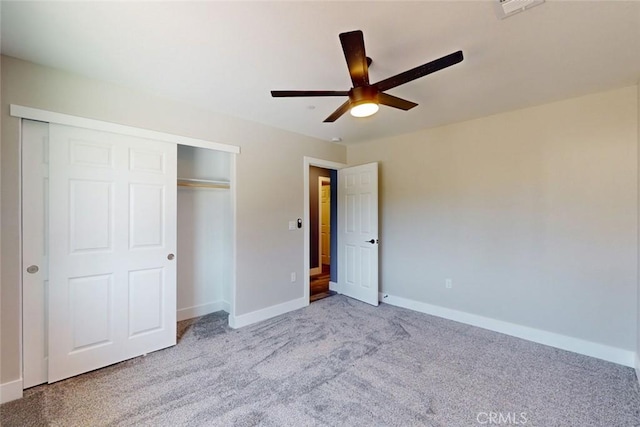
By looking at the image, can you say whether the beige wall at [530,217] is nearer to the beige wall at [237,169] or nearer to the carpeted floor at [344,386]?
the carpeted floor at [344,386]

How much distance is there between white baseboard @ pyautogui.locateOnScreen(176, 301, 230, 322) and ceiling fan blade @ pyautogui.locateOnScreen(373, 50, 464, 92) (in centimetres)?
330

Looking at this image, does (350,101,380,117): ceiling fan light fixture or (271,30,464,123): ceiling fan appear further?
(350,101,380,117): ceiling fan light fixture

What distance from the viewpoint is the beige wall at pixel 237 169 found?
1991 millimetres

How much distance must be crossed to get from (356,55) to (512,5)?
86 centimetres

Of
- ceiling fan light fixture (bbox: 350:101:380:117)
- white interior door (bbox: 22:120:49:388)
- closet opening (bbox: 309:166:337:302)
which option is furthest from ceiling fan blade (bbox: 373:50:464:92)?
closet opening (bbox: 309:166:337:302)

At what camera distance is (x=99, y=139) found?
92.5 inches

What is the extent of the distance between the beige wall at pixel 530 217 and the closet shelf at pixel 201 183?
94.5 inches

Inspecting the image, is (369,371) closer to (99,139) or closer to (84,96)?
(99,139)

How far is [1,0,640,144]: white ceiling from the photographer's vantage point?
1.55 m

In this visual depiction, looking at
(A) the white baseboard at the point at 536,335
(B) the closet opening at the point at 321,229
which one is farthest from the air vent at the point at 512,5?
(B) the closet opening at the point at 321,229

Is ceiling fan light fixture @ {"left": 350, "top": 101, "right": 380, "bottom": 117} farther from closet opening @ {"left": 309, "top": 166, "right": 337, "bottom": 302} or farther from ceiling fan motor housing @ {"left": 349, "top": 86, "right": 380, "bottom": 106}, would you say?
closet opening @ {"left": 309, "top": 166, "right": 337, "bottom": 302}

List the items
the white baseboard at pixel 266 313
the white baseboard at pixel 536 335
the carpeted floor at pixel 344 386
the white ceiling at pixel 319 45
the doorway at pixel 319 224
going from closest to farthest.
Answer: the white ceiling at pixel 319 45, the carpeted floor at pixel 344 386, the white baseboard at pixel 536 335, the white baseboard at pixel 266 313, the doorway at pixel 319 224

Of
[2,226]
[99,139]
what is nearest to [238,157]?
[99,139]

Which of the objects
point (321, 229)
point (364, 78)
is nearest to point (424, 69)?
point (364, 78)
